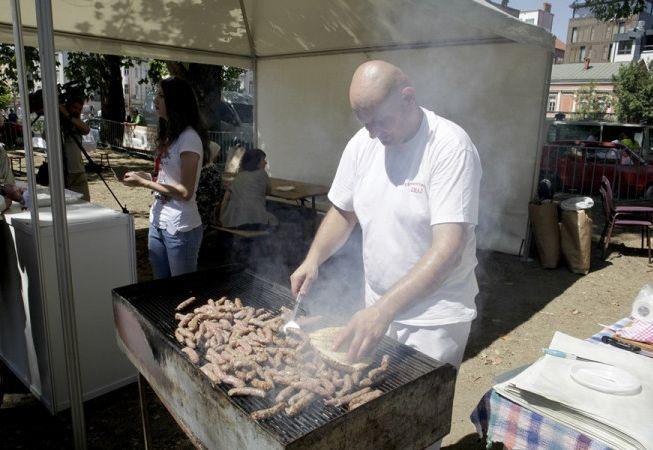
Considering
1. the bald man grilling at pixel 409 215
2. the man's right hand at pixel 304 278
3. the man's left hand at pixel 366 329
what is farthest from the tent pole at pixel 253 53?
the man's left hand at pixel 366 329

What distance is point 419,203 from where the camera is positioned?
1933 millimetres

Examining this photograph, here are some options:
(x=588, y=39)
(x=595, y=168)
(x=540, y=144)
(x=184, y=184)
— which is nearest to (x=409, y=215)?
(x=184, y=184)

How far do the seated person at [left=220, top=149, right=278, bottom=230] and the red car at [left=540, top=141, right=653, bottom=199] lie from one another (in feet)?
32.0

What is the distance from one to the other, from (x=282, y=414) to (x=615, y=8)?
544 inches

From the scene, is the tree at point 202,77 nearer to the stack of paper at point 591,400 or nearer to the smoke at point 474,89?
the smoke at point 474,89

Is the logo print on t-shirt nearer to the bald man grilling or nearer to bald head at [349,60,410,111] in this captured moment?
the bald man grilling

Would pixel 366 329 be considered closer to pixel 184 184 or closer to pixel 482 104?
pixel 184 184

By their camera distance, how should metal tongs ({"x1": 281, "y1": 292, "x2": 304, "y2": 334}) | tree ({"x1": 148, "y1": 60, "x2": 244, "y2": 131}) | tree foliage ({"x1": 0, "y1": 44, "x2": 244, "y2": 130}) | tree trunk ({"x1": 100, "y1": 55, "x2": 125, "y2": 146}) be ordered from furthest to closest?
tree trunk ({"x1": 100, "y1": 55, "x2": 125, "y2": 146})
tree foliage ({"x1": 0, "y1": 44, "x2": 244, "y2": 130})
tree ({"x1": 148, "y1": 60, "x2": 244, "y2": 131})
metal tongs ({"x1": 281, "y1": 292, "x2": 304, "y2": 334})

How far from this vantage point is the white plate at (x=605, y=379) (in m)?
1.69

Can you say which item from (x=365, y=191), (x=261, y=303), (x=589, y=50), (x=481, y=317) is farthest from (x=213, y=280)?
(x=589, y=50)

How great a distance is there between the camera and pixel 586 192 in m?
12.6

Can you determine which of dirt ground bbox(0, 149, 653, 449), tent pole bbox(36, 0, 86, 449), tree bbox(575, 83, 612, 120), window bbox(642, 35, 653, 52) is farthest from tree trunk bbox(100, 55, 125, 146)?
window bbox(642, 35, 653, 52)

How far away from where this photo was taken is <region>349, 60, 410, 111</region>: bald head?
70.2 inches

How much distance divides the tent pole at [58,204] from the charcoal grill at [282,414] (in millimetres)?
367
